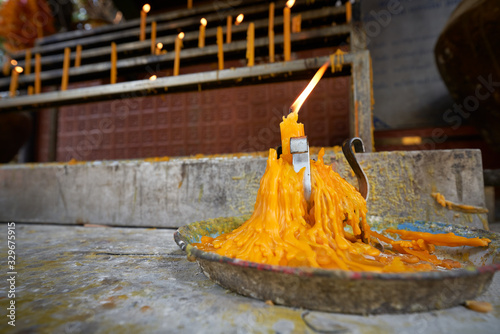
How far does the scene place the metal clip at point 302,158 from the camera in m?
1.06

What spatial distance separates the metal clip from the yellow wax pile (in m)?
0.02

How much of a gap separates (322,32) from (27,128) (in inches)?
258

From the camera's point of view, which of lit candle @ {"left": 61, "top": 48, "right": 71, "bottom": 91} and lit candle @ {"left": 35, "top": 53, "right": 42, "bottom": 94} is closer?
lit candle @ {"left": 61, "top": 48, "right": 71, "bottom": 91}

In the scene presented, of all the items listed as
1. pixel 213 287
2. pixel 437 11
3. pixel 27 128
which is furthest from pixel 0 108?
pixel 437 11

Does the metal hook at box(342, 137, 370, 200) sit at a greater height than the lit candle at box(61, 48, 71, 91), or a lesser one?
lesser

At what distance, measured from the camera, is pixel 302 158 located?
43.9 inches

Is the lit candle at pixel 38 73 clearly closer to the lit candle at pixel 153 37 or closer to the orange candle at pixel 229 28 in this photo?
the lit candle at pixel 153 37

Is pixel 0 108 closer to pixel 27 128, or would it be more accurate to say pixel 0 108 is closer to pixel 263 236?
pixel 27 128

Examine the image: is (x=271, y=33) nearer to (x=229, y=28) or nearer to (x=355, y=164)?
(x=229, y=28)

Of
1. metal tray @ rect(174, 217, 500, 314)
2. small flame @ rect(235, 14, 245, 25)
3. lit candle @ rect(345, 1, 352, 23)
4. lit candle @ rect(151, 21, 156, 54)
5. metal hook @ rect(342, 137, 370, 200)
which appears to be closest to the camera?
metal tray @ rect(174, 217, 500, 314)

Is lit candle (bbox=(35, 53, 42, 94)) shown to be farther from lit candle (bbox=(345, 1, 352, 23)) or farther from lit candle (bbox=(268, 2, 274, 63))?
lit candle (bbox=(345, 1, 352, 23))

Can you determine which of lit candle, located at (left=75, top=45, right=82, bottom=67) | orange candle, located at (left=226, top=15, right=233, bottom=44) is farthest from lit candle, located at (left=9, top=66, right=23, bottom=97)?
orange candle, located at (left=226, top=15, right=233, bottom=44)

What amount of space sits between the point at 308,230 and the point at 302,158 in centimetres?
31

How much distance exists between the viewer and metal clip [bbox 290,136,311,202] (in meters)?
1.06
